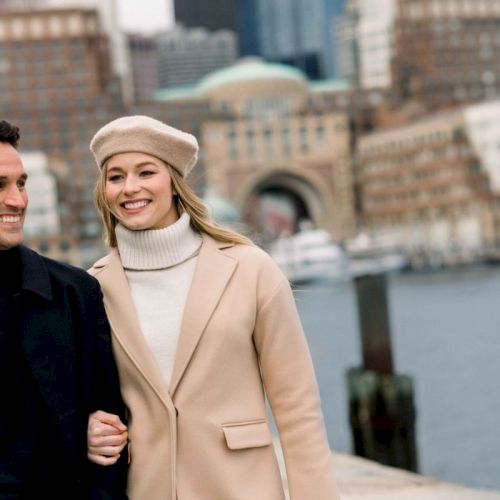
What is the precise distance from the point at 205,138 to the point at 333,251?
26239mm

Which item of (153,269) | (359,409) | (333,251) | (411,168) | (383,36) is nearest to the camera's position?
(153,269)

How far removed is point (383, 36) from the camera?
15238cm

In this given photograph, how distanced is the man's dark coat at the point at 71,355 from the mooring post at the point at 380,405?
37.4 ft

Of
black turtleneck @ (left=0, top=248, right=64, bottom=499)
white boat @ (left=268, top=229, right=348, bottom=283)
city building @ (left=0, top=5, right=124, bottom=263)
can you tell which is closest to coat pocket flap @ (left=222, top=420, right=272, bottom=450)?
black turtleneck @ (left=0, top=248, right=64, bottom=499)

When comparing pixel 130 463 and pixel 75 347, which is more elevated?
pixel 75 347

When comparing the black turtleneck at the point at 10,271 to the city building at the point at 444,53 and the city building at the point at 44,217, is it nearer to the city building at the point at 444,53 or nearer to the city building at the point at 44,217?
the city building at the point at 44,217

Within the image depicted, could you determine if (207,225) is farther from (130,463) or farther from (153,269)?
(130,463)

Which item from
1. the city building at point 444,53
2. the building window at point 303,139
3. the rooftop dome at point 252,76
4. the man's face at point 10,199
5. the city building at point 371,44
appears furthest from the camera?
the city building at point 371,44

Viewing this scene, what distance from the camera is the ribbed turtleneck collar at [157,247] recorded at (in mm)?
3662

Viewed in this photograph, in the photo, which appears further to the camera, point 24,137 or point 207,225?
point 24,137

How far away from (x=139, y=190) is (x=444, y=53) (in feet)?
414

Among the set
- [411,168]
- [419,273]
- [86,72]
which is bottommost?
[419,273]

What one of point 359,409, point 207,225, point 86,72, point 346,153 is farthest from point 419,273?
point 207,225

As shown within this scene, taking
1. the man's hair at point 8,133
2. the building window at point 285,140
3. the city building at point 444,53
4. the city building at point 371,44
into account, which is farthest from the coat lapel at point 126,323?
the city building at point 371,44
